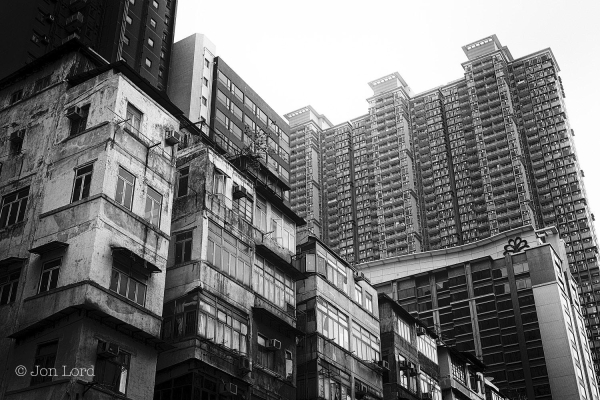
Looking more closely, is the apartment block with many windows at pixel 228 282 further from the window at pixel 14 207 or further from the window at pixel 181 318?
the window at pixel 14 207

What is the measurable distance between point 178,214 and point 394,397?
17.8 metres

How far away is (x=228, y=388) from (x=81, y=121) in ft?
39.4

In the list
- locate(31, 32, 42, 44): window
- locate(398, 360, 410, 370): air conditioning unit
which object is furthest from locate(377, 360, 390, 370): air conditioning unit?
locate(31, 32, 42, 44): window

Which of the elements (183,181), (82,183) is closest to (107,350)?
(82,183)

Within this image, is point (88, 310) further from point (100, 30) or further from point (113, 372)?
point (100, 30)

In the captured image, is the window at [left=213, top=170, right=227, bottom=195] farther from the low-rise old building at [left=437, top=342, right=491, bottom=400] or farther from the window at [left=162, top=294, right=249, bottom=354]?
the low-rise old building at [left=437, top=342, right=491, bottom=400]

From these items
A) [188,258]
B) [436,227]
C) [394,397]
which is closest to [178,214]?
[188,258]

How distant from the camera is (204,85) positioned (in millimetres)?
75375

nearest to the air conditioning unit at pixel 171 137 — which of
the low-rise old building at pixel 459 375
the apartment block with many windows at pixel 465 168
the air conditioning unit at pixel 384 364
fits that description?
the air conditioning unit at pixel 384 364

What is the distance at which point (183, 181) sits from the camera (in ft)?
107

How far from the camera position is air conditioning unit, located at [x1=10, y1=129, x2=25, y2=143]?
30.7 metres

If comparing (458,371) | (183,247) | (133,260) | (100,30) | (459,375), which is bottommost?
(133,260)

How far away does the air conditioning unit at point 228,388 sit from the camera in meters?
28.0

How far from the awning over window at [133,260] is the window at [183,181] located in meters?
5.57
